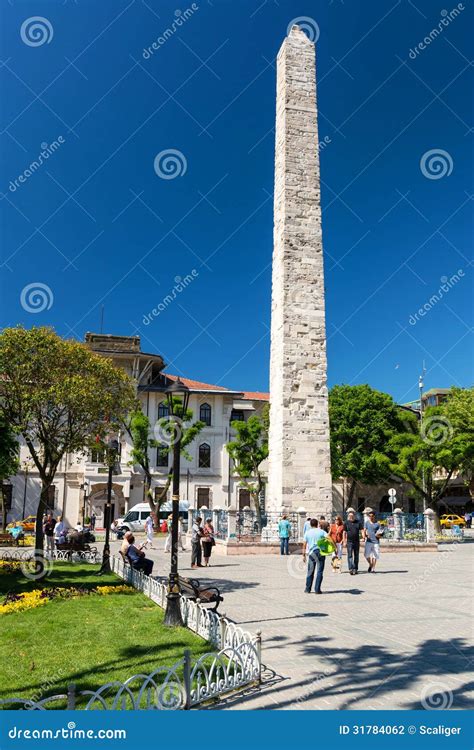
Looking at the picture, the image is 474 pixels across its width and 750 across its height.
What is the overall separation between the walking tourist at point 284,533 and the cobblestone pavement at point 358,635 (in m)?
3.68

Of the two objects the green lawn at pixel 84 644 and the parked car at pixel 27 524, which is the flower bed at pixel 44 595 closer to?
the green lawn at pixel 84 644

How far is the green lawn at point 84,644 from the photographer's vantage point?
6133mm

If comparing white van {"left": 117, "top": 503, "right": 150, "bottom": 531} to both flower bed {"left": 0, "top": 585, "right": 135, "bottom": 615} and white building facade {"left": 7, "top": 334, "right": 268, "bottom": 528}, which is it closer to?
white building facade {"left": 7, "top": 334, "right": 268, "bottom": 528}

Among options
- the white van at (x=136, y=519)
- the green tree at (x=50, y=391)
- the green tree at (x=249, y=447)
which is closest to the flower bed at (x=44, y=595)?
the green tree at (x=50, y=391)

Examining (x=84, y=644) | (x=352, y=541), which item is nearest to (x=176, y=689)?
(x=84, y=644)

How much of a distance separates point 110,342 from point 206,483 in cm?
1260

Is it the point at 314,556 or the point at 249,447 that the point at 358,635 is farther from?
the point at 249,447

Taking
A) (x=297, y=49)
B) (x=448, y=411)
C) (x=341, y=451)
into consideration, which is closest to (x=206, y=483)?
(x=341, y=451)

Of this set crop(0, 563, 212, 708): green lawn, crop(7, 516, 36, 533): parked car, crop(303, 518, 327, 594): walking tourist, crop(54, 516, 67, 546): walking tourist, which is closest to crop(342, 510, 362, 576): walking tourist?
crop(303, 518, 327, 594): walking tourist

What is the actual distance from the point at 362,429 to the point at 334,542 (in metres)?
24.9

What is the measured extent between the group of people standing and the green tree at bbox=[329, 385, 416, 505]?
21.0 meters

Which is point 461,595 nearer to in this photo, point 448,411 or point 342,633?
point 342,633

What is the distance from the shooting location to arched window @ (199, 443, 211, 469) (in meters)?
44.1

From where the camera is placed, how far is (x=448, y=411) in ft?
133
